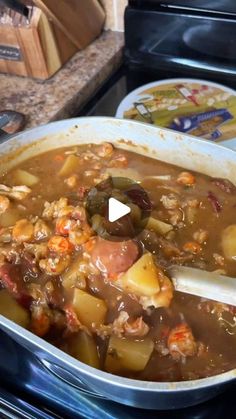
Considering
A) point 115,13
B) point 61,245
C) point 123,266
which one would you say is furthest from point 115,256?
point 115,13

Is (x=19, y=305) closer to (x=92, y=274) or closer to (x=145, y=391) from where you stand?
(x=92, y=274)

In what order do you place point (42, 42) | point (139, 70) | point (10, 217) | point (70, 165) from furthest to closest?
1. point (139, 70)
2. point (42, 42)
3. point (70, 165)
4. point (10, 217)

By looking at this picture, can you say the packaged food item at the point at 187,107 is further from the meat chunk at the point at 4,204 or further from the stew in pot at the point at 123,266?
the meat chunk at the point at 4,204

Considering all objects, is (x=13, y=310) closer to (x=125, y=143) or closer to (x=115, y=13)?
(x=125, y=143)

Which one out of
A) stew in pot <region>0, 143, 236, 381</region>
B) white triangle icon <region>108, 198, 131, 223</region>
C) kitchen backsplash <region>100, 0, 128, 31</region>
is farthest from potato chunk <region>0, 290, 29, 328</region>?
kitchen backsplash <region>100, 0, 128, 31</region>

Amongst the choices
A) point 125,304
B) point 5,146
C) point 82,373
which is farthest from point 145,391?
point 5,146

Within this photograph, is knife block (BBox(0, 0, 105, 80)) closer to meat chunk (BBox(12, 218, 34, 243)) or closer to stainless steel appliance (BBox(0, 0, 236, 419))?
stainless steel appliance (BBox(0, 0, 236, 419))
